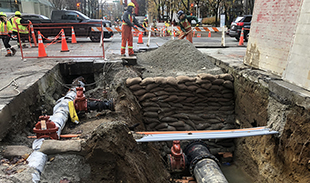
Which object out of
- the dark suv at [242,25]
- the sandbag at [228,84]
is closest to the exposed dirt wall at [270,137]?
the sandbag at [228,84]

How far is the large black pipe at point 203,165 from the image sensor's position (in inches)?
127

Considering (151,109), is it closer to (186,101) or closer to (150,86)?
(150,86)

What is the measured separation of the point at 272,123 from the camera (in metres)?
3.43

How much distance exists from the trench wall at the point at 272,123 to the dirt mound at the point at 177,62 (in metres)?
0.92

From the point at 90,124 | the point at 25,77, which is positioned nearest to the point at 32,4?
the point at 25,77

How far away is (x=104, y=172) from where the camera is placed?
6.84ft

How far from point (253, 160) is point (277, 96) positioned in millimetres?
1408

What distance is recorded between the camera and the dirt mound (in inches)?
205

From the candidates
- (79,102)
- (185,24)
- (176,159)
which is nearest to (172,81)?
(176,159)

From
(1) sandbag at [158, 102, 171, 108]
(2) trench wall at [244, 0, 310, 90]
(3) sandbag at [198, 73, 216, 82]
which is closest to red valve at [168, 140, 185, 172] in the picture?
(1) sandbag at [158, 102, 171, 108]

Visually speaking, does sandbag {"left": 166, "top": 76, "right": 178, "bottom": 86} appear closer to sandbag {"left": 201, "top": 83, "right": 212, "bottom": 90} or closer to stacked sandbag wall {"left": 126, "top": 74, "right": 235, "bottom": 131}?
stacked sandbag wall {"left": 126, "top": 74, "right": 235, "bottom": 131}

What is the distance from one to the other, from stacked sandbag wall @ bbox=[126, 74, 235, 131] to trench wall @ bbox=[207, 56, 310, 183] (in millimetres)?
285

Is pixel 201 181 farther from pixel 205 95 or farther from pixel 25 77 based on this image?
pixel 25 77

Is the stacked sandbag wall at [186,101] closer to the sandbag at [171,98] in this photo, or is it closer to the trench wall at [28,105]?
the sandbag at [171,98]
